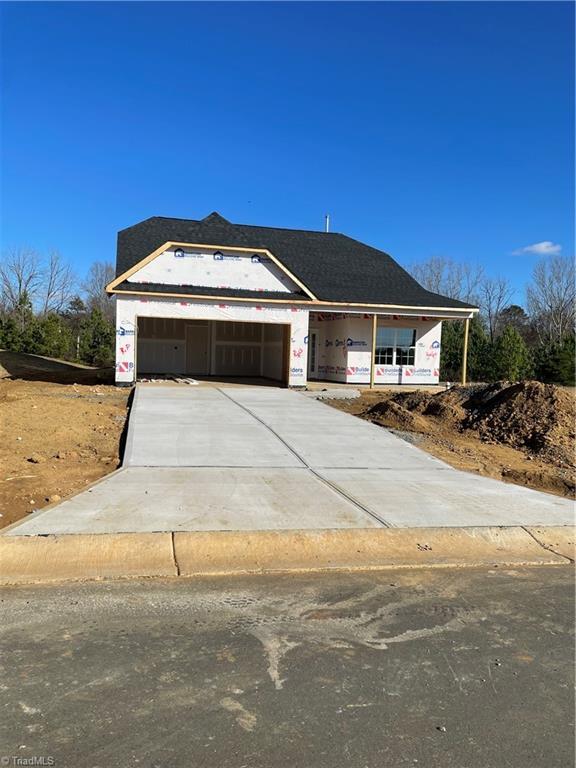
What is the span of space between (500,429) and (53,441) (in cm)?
960

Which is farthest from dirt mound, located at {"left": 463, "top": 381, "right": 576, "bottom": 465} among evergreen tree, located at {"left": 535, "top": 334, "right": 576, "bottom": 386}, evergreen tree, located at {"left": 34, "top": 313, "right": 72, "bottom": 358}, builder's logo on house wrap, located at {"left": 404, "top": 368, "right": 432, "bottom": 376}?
evergreen tree, located at {"left": 34, "top": 313, "right": 72, "bottom": 358}

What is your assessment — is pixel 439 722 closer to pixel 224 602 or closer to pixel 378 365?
pixel 224 602

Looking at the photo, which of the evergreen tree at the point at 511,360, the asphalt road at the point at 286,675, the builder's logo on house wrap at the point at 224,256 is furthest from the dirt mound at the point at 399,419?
the evergreen tree at the point at 511,360

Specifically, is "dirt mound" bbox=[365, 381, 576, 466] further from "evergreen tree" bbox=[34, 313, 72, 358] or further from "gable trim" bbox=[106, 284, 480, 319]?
"evergreen tree" bbox=[34, 313, 72, 358]

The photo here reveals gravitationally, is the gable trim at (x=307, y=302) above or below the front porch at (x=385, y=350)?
above

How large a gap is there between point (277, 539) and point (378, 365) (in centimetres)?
2109

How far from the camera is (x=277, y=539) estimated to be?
6.07 metres

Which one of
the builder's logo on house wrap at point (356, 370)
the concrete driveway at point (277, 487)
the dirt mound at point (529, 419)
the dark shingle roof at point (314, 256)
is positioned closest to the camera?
the concrete driveway at point (277, 487)

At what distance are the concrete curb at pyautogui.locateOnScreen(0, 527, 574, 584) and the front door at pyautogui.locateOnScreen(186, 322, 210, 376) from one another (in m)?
24.0

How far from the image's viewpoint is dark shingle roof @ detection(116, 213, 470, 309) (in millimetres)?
24453

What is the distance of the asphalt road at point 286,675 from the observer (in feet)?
9.71

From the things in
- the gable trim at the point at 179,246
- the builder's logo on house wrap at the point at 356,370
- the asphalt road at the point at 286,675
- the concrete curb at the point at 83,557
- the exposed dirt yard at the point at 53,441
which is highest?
the gable trim at the point at 179,246

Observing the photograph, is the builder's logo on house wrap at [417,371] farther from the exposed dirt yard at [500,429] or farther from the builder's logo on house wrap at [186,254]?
the builder's logo on house wrap at [186,254]

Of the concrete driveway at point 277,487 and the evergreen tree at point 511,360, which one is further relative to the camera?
the evergreen tree at point 511,360
